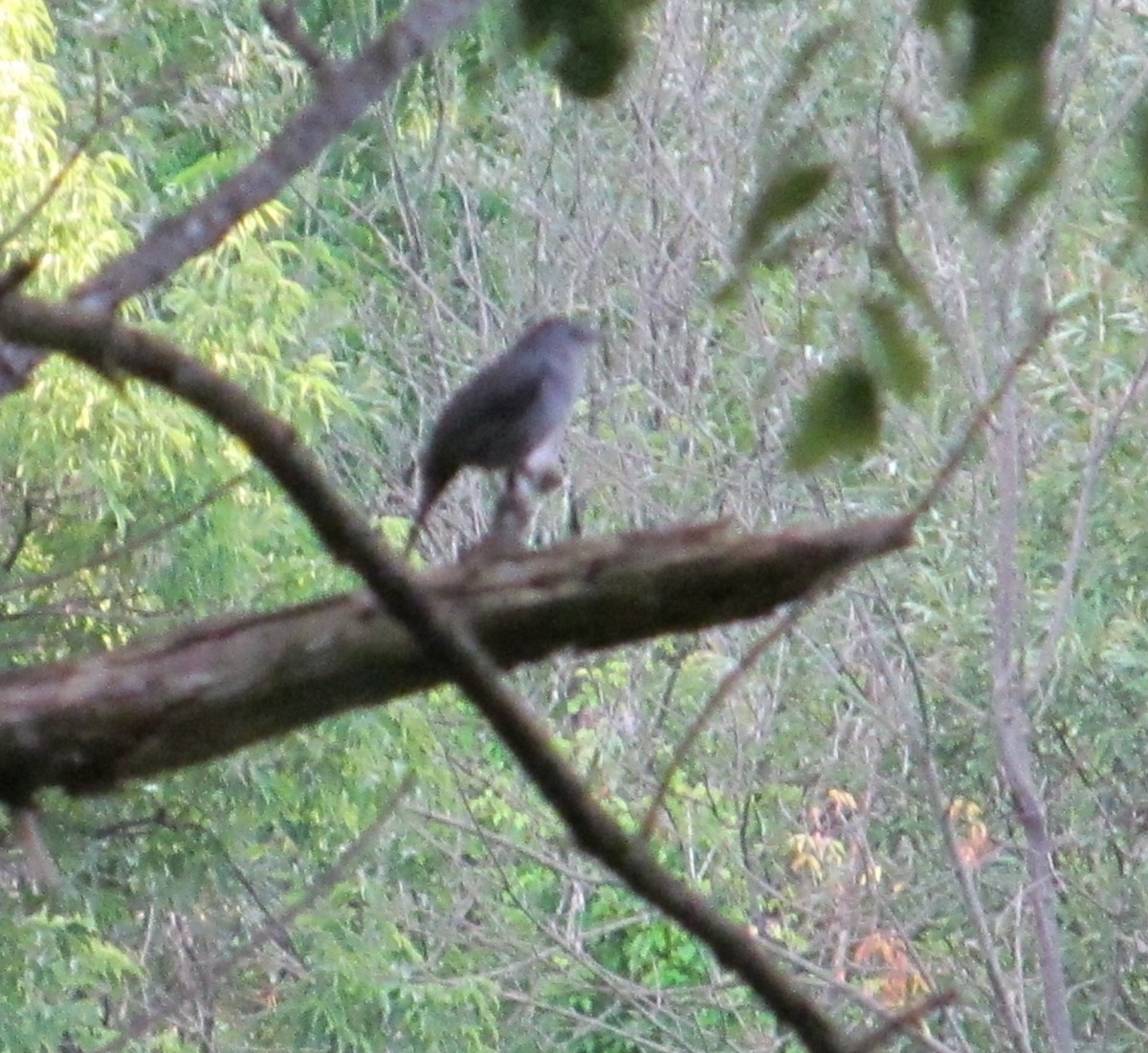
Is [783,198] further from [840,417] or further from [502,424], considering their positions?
[502,424]

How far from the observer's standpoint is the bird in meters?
3.90

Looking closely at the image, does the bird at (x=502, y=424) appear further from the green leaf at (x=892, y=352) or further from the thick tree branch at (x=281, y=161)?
the green leaf at (x=892, y=352)

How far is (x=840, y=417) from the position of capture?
42.3 inches

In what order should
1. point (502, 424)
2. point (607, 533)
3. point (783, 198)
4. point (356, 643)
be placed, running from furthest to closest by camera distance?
1. point (607, 533)
2. point (502, 424)
3. point (356, 643)
4. point (783, 198)

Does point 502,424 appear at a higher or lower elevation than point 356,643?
higher

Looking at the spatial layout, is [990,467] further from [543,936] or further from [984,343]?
[543,936]

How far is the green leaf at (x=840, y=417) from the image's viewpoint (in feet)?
3.51

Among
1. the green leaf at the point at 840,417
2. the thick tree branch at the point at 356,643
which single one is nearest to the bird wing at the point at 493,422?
the thick tree branch at the point at 356,643

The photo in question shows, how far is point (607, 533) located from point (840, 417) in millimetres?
4840

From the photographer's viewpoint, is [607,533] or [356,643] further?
[607,533]

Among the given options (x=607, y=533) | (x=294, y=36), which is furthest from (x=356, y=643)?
(x=607, y=533)

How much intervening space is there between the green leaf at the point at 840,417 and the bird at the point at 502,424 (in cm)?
264

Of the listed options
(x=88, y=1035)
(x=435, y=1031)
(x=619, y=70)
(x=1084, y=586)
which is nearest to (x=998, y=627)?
(x=1084, y=586)

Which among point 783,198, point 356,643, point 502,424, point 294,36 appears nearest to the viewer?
point 783,198
